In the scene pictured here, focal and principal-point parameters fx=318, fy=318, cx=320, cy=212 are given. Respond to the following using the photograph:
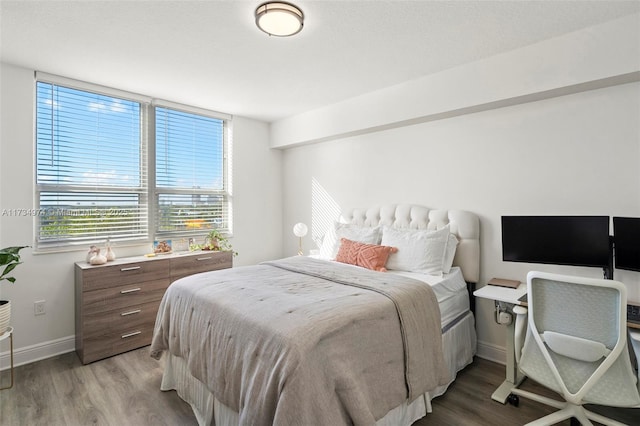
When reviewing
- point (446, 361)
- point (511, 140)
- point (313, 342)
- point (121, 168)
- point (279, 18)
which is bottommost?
point (446, 361)

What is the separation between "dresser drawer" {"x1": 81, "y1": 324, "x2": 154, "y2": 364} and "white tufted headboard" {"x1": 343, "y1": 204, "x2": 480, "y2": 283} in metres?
2.53

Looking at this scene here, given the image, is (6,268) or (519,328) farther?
(6,268)

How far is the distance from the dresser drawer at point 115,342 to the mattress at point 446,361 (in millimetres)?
943

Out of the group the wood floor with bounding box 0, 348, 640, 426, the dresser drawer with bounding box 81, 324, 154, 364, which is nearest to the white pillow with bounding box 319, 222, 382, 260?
the wood floor with bounding box 0, 348, 640, 426

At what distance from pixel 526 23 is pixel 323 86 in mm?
1777

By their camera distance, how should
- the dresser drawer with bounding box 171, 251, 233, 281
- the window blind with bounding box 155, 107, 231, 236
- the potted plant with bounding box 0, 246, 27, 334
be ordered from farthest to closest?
the window blind with bounding box 155, 107, 231, 236 → the dresser drawer with bounding box 171, 251, 233, 281 → the potted plant with bounding box 0, 246, 27, 334

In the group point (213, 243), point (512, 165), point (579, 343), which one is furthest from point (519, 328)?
point (213, 243)

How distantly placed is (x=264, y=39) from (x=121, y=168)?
220cm

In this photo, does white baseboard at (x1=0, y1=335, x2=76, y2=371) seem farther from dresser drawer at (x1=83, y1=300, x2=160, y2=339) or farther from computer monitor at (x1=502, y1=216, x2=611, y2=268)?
computer monitor at (x1=502, y1=216, x2=611, y2=268)

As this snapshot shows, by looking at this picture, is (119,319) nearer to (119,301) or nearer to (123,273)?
(119,301)

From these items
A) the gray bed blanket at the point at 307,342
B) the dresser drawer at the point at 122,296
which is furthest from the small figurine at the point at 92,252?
the gray bed blanket at the point at 307,342

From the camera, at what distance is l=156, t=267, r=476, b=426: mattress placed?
1851 millimetres

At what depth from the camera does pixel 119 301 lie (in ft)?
9.85

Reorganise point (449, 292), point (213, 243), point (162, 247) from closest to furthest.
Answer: point (449, 292), point (162, 247), point (213, 243)
